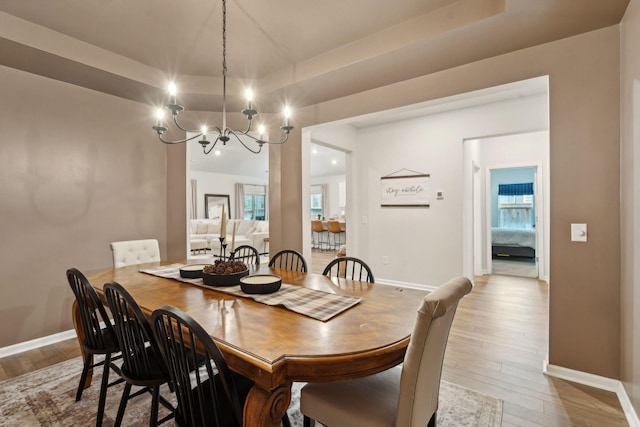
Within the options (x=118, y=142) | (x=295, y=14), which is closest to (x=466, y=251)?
(x=295, y=14)

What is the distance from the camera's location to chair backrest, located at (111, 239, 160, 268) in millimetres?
2778

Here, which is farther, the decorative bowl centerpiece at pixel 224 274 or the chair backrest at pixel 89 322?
the decorative bowl centerpiece at pixel 224 274

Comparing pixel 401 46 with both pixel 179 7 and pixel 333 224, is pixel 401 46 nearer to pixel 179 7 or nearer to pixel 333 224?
pixel 179 7

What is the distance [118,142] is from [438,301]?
3691mm

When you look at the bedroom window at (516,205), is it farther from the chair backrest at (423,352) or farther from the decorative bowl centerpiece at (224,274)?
the chair backrest at (423,352)

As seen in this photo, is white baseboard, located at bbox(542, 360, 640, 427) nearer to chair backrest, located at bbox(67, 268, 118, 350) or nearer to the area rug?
the area rug

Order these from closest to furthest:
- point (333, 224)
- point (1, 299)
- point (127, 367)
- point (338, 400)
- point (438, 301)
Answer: point (438, 301)
point (338, 400)
point (127, 367)
point (1, 299)
point (333, 224)

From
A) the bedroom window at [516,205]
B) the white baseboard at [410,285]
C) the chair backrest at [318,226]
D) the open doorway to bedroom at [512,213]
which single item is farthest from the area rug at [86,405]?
the bedroom window at [516,205]

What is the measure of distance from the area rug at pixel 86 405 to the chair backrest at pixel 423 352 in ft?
2.96

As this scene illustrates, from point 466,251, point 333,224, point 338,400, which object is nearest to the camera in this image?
point 338,400

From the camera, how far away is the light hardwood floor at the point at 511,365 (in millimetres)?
1846

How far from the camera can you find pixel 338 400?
125 cm

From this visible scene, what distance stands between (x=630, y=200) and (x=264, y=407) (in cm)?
232

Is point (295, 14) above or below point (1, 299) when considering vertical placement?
above
